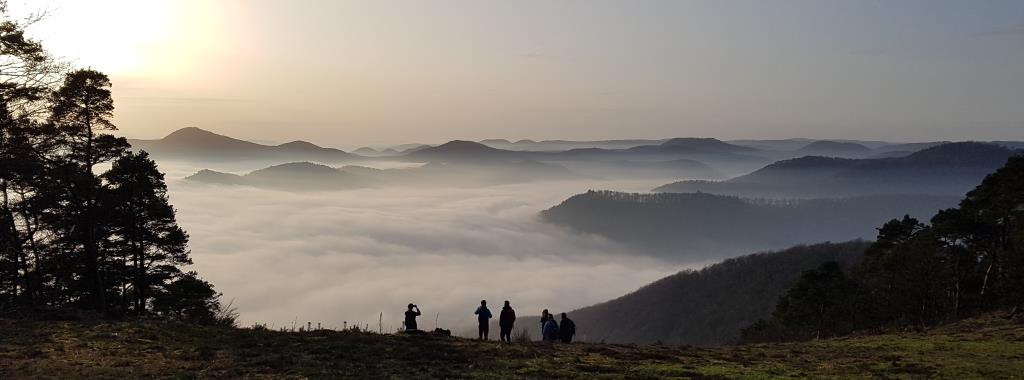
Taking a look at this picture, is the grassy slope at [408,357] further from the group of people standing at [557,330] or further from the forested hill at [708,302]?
the forested hill at [708,302]

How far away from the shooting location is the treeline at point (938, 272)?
104 feet

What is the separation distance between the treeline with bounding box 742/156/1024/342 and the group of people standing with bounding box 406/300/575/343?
22604 mm

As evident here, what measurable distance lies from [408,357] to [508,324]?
508 centimetres

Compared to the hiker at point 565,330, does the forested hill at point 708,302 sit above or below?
below

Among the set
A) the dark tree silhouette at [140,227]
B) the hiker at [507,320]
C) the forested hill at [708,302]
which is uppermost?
the dark tree silhouette at [140,227]

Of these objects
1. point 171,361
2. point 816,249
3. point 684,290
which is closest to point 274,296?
point 684,290

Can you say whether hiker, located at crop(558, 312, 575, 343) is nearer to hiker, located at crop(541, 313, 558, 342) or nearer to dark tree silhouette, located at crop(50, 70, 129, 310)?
hiker, located at crop(541, 313, 558, 342)

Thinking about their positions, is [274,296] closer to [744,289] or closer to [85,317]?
[744,289]

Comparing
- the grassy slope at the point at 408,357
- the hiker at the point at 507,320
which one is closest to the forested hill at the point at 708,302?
the grassy slope at the point at 408,357

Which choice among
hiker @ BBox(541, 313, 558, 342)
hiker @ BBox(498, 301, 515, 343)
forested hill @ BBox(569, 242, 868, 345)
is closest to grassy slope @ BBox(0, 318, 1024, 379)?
hiker @ BBox(498, 301, 515, 343)

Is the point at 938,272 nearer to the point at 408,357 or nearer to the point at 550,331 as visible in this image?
the point at 550,331

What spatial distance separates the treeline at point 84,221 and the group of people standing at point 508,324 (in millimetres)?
7573

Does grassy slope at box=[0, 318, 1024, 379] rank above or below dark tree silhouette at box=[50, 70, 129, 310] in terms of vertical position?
below

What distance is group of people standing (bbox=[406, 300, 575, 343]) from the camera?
1925 centimetres
